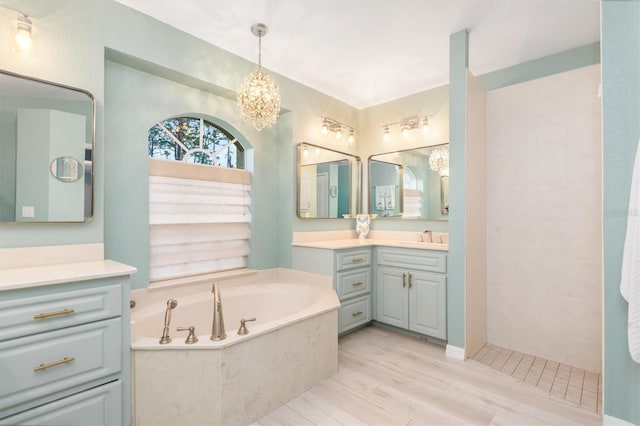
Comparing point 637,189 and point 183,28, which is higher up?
point 183,28

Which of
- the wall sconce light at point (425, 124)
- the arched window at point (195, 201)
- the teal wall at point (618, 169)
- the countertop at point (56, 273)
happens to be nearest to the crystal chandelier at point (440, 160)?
the wall sconce light at point (425, 124)

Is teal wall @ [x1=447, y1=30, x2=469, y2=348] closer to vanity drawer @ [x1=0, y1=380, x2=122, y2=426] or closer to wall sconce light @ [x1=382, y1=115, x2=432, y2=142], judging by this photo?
wall sconce light @ [x1=382, y1=115, x2=432, y2=142]

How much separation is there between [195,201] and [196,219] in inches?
6.3

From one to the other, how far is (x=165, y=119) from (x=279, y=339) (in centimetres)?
194

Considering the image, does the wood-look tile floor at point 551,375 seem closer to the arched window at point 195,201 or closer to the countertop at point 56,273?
the arched window at point 195,201

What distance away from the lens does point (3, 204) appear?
1.78 metres

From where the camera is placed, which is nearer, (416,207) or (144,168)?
(144,168)

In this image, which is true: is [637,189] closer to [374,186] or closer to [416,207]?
[416,207]

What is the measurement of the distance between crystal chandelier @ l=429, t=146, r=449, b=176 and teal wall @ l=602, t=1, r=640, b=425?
1718 mm

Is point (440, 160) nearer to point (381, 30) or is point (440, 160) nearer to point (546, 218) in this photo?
point (546, 218)

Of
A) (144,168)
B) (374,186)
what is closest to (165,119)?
(144,168)

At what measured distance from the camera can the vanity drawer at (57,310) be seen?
1.41 meters

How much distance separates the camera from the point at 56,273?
165 centimetres

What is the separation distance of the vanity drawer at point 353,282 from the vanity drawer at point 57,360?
1837 mm
